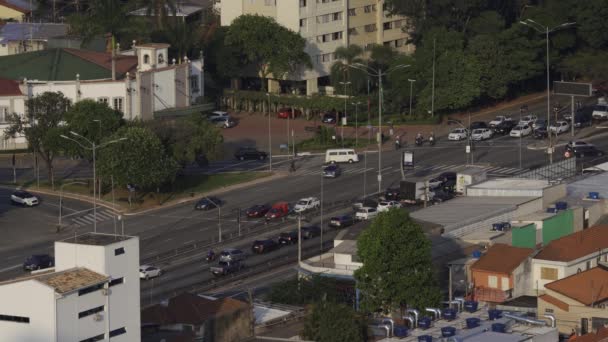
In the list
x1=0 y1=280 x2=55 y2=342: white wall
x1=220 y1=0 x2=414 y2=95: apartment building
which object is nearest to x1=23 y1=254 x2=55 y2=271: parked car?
x1=0 y1=280 x2=55 y2=342: white wall

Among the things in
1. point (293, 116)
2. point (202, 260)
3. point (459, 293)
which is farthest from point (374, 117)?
point (459, 293)

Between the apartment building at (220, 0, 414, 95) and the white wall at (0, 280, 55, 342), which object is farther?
the apartment building at (220, 0, 414, 95)

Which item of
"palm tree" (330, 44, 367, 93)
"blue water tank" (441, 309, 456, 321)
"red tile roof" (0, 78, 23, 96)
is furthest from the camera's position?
"palm tree" (330, 44, 367, 93)

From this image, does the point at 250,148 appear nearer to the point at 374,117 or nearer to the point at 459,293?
the point at 374,117

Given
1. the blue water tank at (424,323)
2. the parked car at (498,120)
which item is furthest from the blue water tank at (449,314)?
the parked car at (498,120)

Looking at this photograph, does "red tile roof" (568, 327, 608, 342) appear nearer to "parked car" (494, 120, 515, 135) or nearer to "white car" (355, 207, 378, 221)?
"white car" (355, 207, 378, 221)

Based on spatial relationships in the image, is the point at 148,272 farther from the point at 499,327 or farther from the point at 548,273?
the point at 499,327

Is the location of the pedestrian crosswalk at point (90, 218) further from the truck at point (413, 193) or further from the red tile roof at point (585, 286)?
the red tile roof at point (585, 286)
